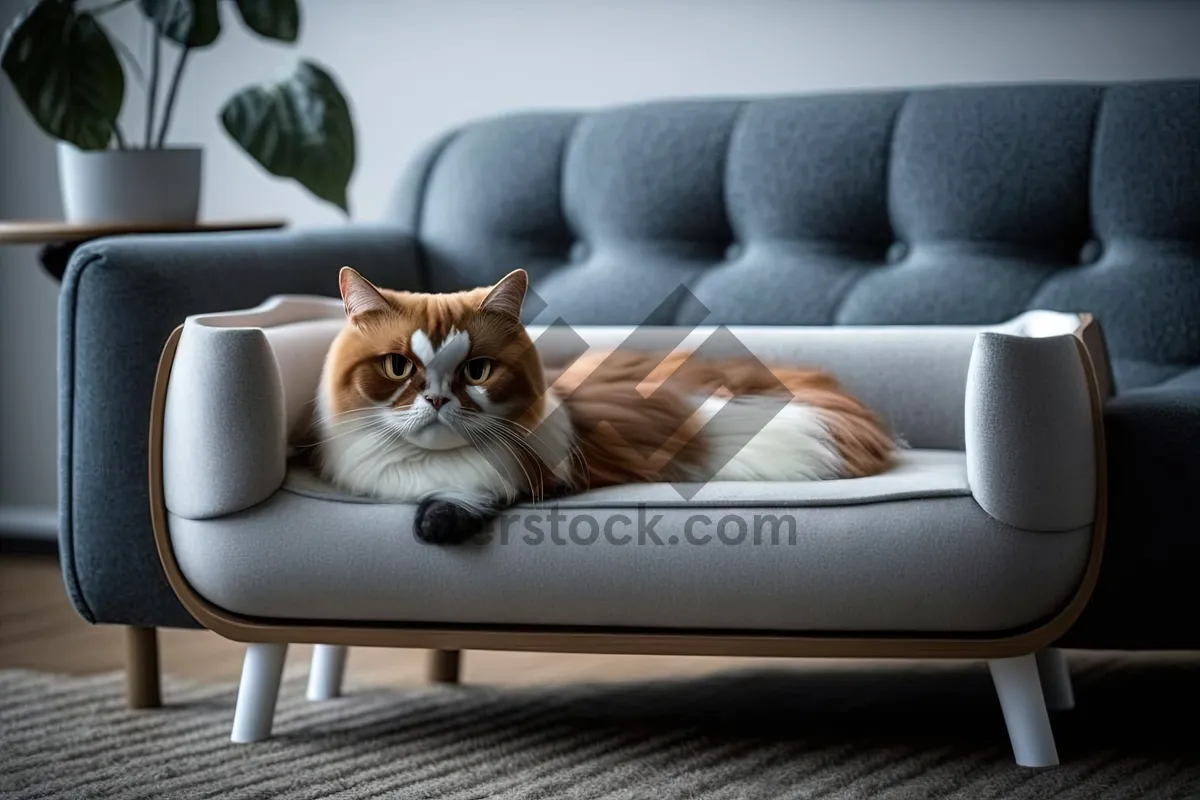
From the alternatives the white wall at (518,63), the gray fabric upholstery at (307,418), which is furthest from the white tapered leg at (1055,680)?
the white wall at (518,63)

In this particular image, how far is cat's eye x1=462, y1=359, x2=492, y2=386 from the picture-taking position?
1.46 meters

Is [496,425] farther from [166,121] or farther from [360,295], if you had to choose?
[166,121]

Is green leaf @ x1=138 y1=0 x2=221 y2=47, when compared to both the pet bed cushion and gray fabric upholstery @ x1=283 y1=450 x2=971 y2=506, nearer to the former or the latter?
the pet bed cushion

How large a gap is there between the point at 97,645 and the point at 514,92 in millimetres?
1342

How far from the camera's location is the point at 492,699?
1.91 meters

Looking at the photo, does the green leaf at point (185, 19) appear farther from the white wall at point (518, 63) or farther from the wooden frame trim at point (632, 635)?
the wooden frame trim at point (632, 635)

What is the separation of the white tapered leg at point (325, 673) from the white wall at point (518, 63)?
106cm

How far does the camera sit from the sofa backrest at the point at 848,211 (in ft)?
6.41

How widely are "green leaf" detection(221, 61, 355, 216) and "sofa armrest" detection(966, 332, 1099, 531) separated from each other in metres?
1.22

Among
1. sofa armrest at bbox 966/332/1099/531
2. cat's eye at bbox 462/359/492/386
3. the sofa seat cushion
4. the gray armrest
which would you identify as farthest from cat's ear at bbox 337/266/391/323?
sofa armrest at bbox 966/332/1099/531

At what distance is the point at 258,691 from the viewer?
5.42 ft

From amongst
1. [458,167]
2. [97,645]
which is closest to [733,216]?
[458,167]

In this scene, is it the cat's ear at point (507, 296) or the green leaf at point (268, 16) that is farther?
the green leaf at point (268, 16)

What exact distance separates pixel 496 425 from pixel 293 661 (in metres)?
0.84
